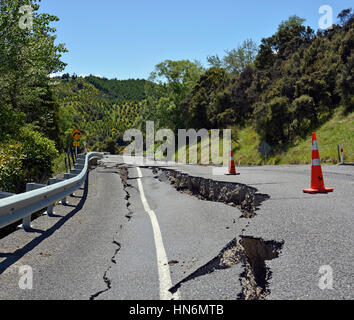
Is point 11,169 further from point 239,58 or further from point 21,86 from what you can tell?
point 239,58

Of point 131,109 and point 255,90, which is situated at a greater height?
point 131,109

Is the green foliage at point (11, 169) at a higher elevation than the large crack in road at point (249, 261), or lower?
higher

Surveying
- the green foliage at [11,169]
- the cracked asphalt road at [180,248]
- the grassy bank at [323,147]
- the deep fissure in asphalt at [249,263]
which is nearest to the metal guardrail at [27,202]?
the cracked asphalt road at [180,248]

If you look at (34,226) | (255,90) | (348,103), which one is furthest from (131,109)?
(34,226)

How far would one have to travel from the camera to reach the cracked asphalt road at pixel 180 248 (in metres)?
3.14

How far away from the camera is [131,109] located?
19988 centimetres

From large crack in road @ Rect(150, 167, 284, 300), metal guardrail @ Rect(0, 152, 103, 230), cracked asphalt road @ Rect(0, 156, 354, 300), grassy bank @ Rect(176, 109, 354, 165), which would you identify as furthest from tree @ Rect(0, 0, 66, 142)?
grassy bank @ Rect(176, 109, 354, 165)

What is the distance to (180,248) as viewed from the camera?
460cm

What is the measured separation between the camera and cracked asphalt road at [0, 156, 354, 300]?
10.3ft

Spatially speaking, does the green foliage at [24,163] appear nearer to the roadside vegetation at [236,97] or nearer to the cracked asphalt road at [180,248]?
the roadside vegetation at [236,97]

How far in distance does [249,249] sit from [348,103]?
73.8 feet
